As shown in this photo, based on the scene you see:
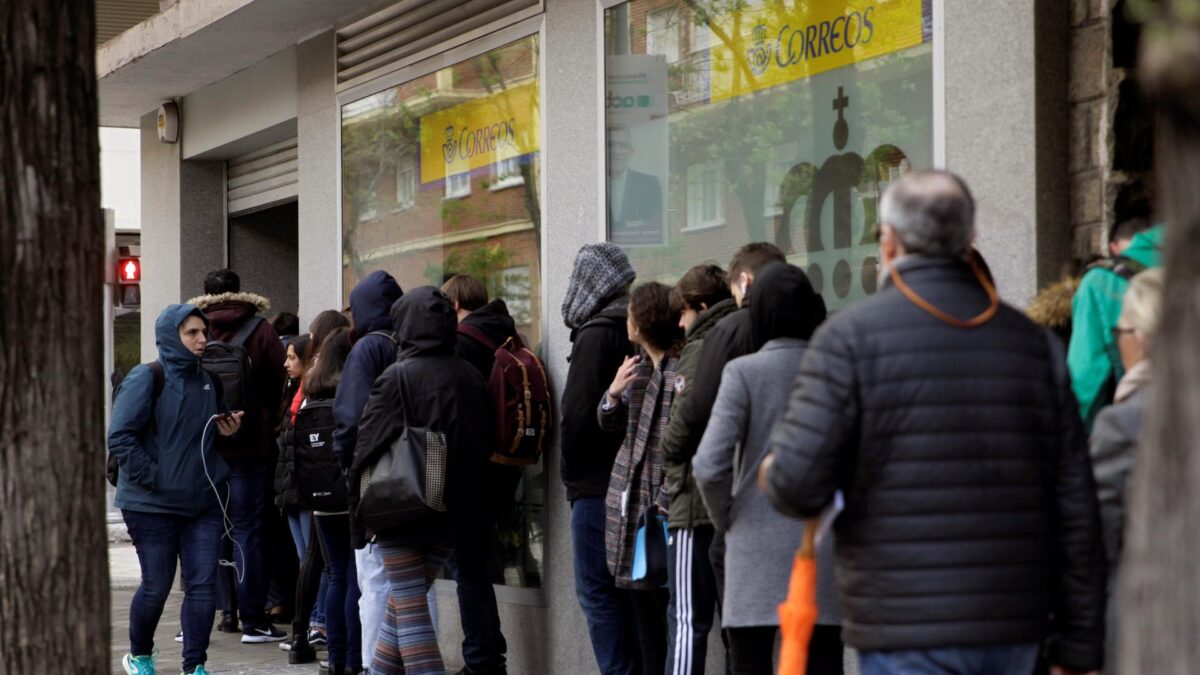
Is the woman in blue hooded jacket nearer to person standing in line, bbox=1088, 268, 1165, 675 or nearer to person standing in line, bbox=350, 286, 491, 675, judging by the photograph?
person standing in line, bbox=350, 286, 491, 675

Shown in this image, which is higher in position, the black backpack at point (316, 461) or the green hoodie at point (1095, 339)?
the green hoodie at point (1095, 339)

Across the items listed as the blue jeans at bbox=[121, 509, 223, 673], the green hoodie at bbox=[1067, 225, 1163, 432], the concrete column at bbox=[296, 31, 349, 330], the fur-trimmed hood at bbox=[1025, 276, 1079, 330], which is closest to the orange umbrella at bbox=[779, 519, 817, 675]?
the green hoodie at bbox=[1067, 225, 1163, 432]

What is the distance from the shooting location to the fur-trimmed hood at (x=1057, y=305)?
16.3ft

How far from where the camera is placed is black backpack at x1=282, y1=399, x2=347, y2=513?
28.6ft

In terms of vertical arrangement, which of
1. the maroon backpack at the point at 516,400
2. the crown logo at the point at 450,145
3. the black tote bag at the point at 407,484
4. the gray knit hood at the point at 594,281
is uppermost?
the crown logo at the point at 450,145

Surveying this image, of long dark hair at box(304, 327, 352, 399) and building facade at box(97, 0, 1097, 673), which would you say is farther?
long dark hair at box(304, 327, 352, 399)

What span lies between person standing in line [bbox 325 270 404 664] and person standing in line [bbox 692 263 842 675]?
8.83ft

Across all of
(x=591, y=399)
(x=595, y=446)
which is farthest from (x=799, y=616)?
(x=595, y=446)

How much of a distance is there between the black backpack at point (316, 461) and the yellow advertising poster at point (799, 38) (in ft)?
8.89

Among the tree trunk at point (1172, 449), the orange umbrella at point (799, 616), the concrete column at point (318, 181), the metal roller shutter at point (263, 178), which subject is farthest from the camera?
the metal roller shutter at point (263, 178)

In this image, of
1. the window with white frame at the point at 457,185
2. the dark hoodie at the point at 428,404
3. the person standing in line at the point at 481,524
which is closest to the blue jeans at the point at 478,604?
the person standing in line at the point at 481,524

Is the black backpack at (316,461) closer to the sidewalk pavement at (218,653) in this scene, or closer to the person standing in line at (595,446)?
the sidewalk pavement at (218,653)

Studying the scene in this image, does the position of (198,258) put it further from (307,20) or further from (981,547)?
(981,547)

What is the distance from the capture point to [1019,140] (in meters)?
5.92
